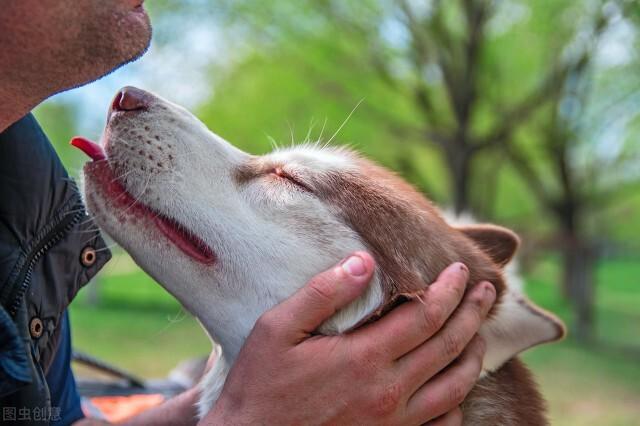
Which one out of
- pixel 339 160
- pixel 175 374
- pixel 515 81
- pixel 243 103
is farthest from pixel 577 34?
pixel 339 160

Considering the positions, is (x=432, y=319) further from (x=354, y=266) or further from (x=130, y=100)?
(x=130, y=100)

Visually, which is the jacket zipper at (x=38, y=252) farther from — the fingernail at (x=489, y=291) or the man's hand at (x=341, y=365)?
the fingernail at (x=489, y=291)

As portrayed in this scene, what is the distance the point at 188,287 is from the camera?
2.15 metres

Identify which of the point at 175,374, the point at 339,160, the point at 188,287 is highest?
the point at 339,160

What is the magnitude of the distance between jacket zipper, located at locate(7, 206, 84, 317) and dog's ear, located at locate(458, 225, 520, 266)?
4.67 feet

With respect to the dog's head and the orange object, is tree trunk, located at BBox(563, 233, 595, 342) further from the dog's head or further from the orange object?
the dog's head

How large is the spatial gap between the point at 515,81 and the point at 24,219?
15034 millimetres

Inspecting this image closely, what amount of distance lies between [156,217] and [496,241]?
135 cm

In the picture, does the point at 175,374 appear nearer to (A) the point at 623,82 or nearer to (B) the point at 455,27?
(A) the point at 623,82

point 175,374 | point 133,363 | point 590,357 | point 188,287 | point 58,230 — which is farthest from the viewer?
point 590,357

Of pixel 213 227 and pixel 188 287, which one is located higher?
pixel 213 227

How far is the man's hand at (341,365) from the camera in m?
1.96

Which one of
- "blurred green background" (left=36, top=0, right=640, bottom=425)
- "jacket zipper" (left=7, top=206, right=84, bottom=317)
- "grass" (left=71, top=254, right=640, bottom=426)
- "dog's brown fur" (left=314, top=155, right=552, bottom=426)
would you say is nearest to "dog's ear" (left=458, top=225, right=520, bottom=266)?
"dog's brown fur" (left=314, top=155, right=552, bottom=426)

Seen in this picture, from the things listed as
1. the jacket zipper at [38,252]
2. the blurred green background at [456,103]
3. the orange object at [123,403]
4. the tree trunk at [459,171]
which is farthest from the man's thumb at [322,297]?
the tree trunk at [459,171]
